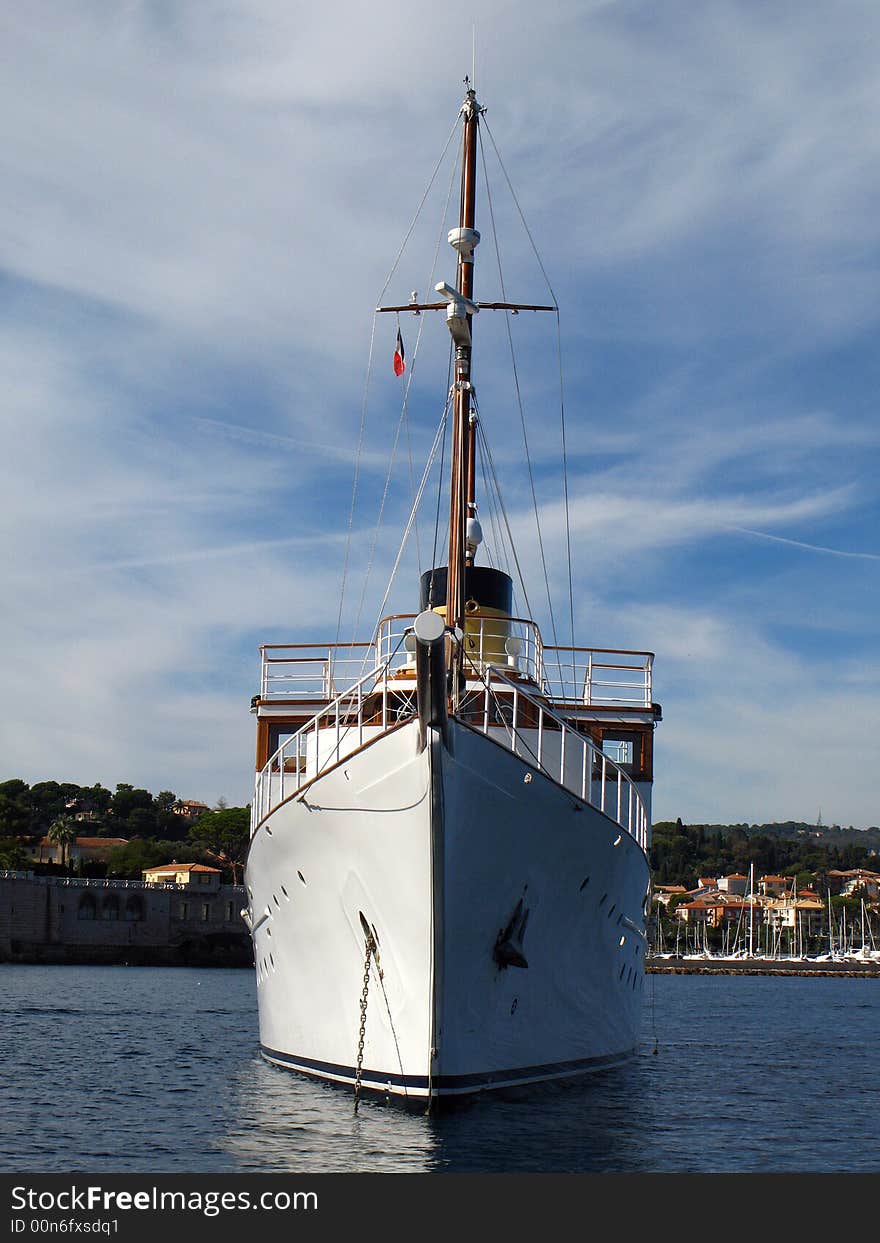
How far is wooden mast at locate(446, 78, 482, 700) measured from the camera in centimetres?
1686

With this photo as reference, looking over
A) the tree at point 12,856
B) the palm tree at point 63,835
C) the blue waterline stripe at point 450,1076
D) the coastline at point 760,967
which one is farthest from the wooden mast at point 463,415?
the palm tree at point 63,835

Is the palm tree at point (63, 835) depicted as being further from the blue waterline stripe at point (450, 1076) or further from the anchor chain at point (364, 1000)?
the anchor chain at point (364, 1000)

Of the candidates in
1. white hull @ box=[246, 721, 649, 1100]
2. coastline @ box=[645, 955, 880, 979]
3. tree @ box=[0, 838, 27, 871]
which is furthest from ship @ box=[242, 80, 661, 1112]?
coastline @ box=[645, 955, 880, 979]

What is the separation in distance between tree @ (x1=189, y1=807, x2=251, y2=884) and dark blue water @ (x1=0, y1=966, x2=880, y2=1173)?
330 feet

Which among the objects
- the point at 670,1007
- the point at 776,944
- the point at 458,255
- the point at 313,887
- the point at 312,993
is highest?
the point at 458,255

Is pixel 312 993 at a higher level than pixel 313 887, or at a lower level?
lower

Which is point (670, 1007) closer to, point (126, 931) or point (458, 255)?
point (458, 255)

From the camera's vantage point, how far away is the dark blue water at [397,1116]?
13.8 meters

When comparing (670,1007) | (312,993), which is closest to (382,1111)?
(312,993)

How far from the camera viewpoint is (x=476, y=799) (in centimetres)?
1513

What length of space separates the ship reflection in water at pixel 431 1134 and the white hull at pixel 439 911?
0.38 m

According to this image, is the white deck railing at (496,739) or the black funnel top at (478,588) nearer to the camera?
the white deck railing at (496,739)

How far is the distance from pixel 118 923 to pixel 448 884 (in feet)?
284

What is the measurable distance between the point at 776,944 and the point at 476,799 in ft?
445
